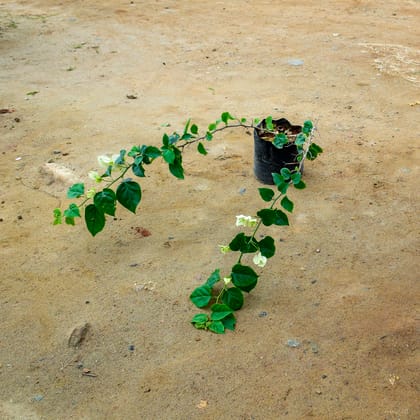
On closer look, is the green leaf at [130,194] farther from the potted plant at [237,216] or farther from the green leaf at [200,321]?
the green leaf at [200,321]

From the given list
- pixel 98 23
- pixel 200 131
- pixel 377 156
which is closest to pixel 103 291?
pixel 200 131

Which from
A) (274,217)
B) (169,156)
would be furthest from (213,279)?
(169,156)

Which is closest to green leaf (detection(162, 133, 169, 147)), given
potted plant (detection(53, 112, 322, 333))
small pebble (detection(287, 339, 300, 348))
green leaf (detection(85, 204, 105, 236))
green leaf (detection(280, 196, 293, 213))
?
potted plant (detection(53, 112, 322, 333))

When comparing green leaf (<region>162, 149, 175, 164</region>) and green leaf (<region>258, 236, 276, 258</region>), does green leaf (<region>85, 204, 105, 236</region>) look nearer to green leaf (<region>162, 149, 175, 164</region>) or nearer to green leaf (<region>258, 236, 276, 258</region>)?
green leaf (<region>162, 149, 175, 164</region>)

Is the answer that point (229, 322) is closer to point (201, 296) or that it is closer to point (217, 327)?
point (217, 327)

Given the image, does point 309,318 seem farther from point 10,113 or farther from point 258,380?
point 10,113

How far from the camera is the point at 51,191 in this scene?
354 centimetres

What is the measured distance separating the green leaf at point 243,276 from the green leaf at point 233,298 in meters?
0.03

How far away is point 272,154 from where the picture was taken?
334 centimetres

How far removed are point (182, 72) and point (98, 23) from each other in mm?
2203

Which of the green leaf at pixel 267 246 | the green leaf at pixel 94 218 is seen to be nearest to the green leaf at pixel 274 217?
the green leaf at pixel 267 246

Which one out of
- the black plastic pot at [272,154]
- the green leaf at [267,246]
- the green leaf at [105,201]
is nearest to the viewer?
the green leaf at [105,201]

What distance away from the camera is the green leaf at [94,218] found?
6.79 ft

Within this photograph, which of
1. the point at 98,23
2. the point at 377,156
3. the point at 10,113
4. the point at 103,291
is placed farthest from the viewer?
the point at 98,23
